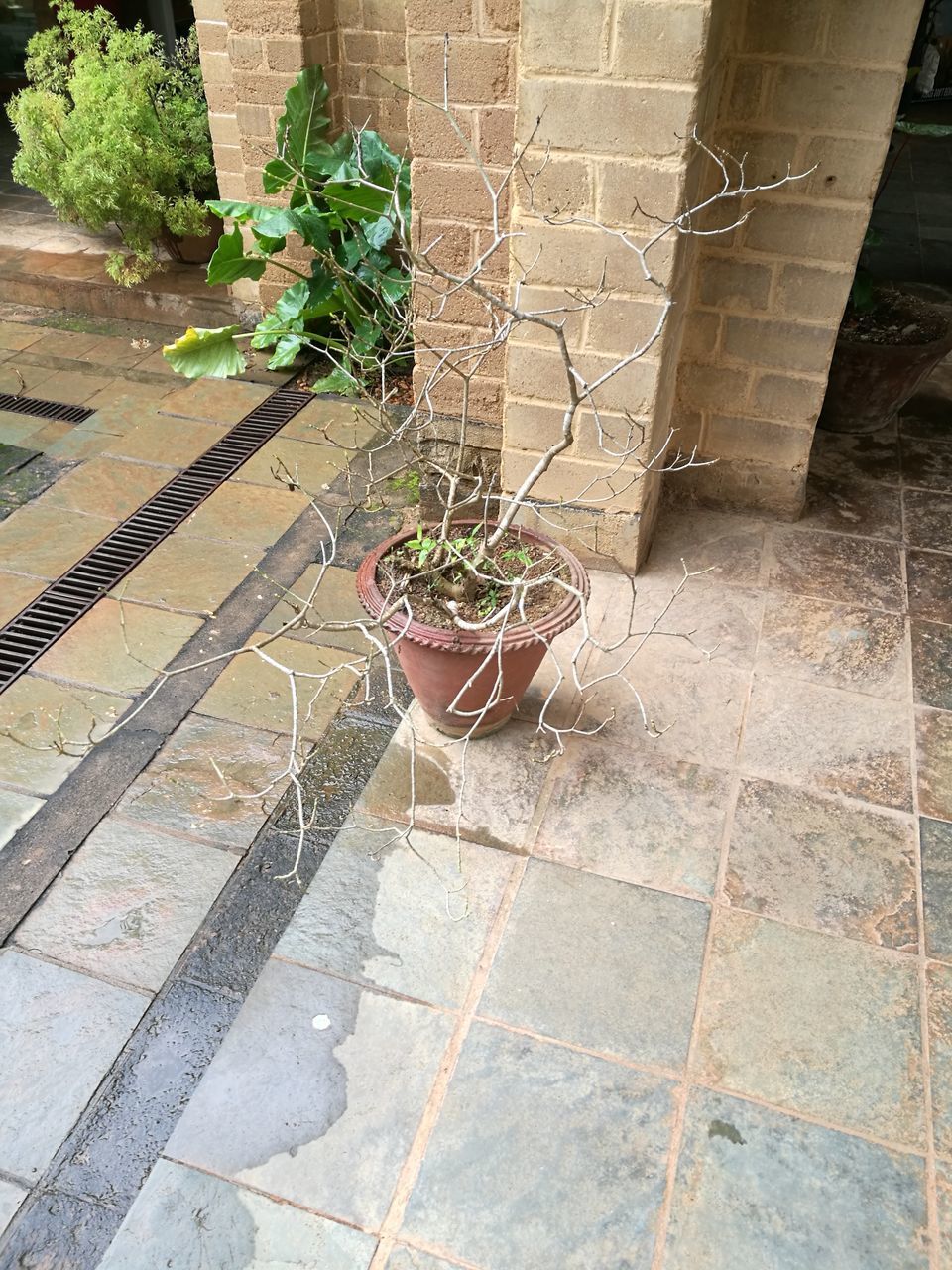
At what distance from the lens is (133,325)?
526 centimetres

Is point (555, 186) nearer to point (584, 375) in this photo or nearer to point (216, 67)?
point (584, 375)

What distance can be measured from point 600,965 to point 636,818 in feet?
1.43

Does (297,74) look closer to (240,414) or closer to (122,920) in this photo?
(240,414)

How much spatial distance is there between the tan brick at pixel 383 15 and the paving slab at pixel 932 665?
3.18m

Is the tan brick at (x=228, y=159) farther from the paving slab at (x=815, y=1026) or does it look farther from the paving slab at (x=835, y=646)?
the paving slab at (x=815, y=1026)

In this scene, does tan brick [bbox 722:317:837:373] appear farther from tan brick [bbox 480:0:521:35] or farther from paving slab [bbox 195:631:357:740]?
paving slab [bbox 195:631:357:740]

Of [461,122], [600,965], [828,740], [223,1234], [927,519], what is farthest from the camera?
→ [927,519]

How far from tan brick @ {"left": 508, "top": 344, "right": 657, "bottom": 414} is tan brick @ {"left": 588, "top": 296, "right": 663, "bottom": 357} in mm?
42

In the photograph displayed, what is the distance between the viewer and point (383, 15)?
13.6ft

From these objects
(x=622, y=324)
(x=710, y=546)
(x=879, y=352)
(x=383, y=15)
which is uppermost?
(x=383, y=15)

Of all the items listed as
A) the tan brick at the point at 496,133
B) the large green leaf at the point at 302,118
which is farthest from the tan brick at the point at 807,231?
the large green leaf at the point at 302,118

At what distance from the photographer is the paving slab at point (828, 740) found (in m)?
2.56

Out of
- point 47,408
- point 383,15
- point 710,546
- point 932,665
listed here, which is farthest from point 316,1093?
point 383,15

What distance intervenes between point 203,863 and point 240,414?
2548 mm
